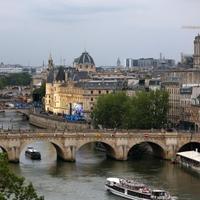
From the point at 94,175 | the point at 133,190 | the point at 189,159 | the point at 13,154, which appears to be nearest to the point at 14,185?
the point at 133,190

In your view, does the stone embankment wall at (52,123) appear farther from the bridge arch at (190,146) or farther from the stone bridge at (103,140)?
the stone bridge at (103,140)

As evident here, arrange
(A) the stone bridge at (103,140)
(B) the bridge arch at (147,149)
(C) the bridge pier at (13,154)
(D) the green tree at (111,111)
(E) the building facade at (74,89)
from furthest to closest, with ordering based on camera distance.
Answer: (E) the building facade at (74,89), (D) the green tree at (111,111), (B) the bridge arch at (147,149), (A) the stone bridge at (103,140), (C) the bridge pier at (13,154)

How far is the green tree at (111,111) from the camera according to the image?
301 ft

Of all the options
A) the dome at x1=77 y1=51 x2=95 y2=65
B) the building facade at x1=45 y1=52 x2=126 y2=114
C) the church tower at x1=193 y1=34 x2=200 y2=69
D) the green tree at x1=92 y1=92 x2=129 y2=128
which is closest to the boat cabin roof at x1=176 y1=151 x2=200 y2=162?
the green tree at x1=92 y1=92 x2=129 y2=128

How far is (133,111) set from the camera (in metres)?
85.5

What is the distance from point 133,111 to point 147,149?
268 inches

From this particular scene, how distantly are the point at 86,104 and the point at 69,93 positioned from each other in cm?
731

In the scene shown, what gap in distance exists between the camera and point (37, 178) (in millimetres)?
60156

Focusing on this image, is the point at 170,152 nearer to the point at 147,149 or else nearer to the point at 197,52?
the point at 147,149

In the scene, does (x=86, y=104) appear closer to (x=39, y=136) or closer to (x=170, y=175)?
(x=39, y=136)

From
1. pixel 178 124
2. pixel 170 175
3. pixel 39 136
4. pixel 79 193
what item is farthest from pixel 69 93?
pixel 79 193

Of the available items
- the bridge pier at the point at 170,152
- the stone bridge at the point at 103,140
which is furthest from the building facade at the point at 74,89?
the bridge pier at the point at 170,152

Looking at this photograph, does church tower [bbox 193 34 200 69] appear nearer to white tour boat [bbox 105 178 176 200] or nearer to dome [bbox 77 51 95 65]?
dome [bbox 77 51 95 65]

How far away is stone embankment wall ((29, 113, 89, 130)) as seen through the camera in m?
103
